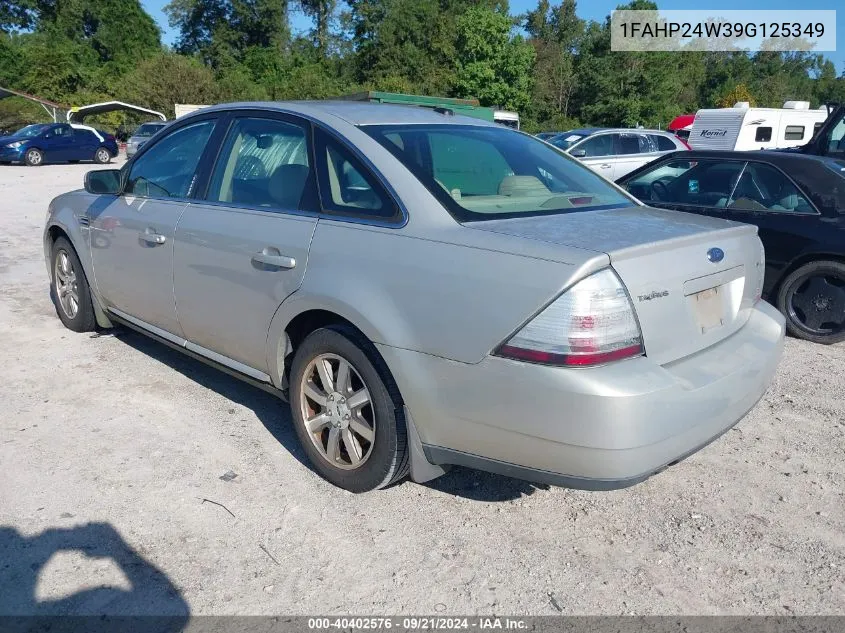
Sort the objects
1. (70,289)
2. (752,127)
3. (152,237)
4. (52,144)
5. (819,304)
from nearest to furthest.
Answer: (152,237), (70,289), (819,304), (752,127), (52,144)

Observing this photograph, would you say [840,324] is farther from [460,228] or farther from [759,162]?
[460,228]

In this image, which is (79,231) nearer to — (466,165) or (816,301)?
(466,165)

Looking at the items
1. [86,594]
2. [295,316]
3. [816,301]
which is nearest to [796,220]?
[816,301]

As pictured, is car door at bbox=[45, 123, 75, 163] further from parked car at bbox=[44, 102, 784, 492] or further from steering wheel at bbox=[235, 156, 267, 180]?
steering wheel at bbox=[235, 156, 267, 180]

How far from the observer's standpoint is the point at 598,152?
49.3 ft

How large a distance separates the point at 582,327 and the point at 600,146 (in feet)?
44.1

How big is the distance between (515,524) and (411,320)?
1026 millimetres

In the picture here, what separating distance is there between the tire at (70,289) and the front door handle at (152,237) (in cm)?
118

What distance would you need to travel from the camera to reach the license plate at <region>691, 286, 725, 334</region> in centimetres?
278

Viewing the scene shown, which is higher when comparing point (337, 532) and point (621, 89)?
point (621, 89)

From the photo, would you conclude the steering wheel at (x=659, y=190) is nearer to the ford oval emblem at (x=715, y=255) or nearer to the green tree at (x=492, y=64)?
the ford oval emblem at (x=715, y=255)

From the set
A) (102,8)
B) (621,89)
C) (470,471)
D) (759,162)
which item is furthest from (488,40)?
(470,471)

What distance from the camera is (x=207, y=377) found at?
4711 millimetres

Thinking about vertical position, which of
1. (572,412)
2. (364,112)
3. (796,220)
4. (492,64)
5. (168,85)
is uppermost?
(492,64)
